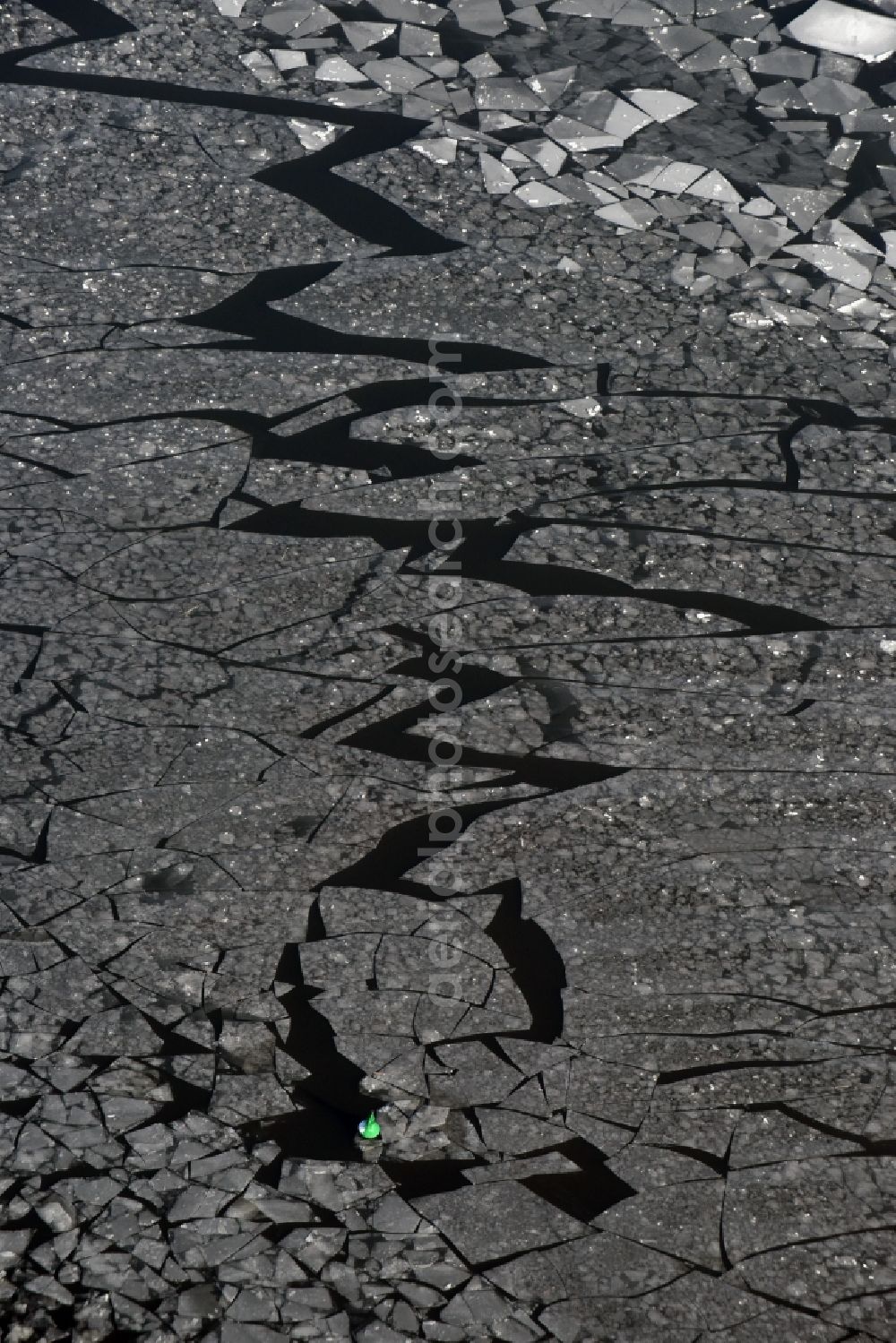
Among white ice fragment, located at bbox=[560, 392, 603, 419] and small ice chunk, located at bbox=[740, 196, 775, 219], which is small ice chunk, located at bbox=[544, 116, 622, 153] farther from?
white ice fragment, located at bbox=[560, 392, 603, 419]

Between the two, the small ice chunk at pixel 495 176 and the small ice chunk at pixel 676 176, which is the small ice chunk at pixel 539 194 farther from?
the small ice chunk at pixel 676 176

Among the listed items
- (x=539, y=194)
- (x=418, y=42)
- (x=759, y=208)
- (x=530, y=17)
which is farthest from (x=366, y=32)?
(x=759, y=208)

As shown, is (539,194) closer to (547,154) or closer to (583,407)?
(547,154)

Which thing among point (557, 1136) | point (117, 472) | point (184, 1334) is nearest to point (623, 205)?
point (117, 472)

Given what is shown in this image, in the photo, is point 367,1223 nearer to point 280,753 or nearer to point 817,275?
point 280,753

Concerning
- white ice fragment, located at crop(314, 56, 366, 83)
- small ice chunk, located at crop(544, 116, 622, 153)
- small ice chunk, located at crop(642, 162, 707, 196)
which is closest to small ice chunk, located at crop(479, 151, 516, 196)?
small ice chunk, located at crop(544, 116, 622, 153)

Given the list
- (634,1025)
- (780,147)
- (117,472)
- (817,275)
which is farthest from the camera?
(780,147)
